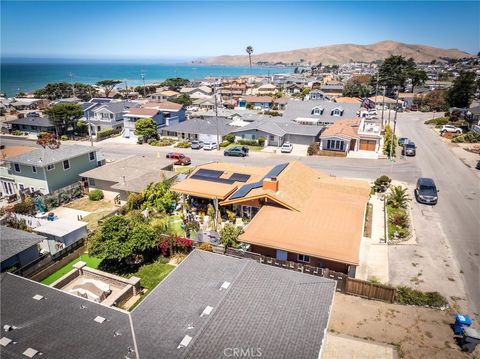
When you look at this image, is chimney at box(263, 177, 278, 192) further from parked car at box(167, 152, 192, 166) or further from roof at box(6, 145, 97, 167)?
roof at box(6, 145, 97, 167)

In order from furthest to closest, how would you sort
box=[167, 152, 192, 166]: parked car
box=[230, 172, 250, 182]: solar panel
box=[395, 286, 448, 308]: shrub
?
box=[167, 152, 192, 166]: parked car → box=[230, 172, 250, 182]: solar panel → box=[395, 286, 448, 308]: shrub

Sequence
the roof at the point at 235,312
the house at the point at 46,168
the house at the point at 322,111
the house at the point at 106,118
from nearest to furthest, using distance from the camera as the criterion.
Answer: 1. the roof at the point at 235,312
2. the house at the point at 46,168
3. the house at the point at 322,111
4. the house at the point at 106,118

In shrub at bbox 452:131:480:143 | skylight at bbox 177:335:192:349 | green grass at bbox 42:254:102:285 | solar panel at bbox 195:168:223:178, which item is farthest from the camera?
shrub at bbox 452:131:480:143

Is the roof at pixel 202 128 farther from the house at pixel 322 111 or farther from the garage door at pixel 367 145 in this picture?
the garage door at pixel 367 145

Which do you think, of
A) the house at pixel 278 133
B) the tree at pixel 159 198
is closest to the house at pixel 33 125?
the house at pixel 278 133

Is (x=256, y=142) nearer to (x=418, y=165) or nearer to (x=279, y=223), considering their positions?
(x=418, y=165)

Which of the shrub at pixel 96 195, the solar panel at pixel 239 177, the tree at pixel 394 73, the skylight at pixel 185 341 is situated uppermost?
the tree at pixel 394 73

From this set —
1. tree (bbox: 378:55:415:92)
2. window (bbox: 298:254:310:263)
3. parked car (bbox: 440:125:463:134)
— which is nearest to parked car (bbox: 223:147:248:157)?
window (bbox: 298:254:310:263)
